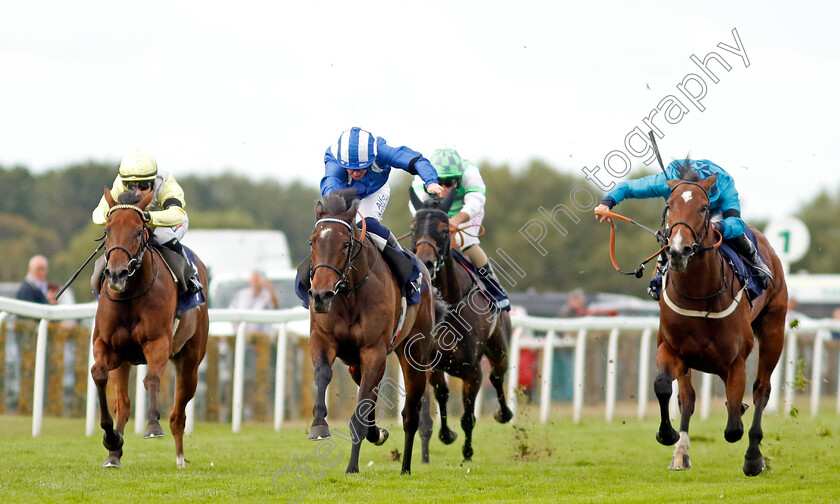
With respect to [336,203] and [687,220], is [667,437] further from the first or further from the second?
[336,203]

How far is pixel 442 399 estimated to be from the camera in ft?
30.9

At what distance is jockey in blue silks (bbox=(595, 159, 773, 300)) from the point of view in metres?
7.77

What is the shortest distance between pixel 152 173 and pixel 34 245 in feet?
140

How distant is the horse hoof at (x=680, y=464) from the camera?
812cm

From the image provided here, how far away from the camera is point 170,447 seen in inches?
382

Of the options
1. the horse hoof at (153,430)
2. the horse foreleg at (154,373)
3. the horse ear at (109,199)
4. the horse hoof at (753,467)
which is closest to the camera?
the horse hoof at (153,430)

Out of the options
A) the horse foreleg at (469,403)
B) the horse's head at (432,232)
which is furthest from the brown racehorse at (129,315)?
the horse foreleg at (469,403)

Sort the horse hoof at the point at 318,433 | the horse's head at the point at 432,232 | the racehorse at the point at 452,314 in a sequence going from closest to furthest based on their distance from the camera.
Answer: the horse hoof at the point at 318,433 → the horse's head at the point at 432,232 → the racehorse at the point at 452,314

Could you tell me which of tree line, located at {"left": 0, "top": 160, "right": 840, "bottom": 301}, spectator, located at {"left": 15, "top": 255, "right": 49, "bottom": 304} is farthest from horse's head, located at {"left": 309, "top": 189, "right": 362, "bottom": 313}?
tree line, located at {"left": 0, "top": 160, "right": 840, "bottom": 301}

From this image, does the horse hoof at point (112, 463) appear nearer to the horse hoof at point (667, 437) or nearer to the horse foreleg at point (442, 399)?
the horse foreleg at point (442, 399)

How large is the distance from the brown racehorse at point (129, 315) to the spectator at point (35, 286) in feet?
15.3

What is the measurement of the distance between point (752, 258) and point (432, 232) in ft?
8.01

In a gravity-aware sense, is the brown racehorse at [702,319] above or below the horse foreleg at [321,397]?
above

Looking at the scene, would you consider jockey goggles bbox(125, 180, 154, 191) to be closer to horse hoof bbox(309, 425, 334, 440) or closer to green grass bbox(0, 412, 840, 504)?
green grass bbox(0, 412, 840, 504)
